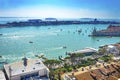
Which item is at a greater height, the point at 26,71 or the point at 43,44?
the point at 26,71

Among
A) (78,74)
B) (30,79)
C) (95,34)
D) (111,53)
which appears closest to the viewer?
(30,79)

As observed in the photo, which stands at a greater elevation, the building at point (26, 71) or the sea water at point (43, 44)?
the building at point (26, 71)

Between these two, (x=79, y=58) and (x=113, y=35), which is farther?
(x=113, y=35)

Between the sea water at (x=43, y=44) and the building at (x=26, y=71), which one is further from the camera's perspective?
the sea water at (x=43, y=44)

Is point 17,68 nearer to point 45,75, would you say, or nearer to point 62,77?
point 45,75

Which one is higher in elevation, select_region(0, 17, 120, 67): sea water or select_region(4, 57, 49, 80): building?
select_region(4, 57, 49, 80): building

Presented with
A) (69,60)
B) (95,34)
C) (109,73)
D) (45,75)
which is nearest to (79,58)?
(69,60)

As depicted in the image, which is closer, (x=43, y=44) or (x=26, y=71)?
(x=26, y=71)

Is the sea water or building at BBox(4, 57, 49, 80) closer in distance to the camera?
building at BBox(4, 57, 49, 80)
